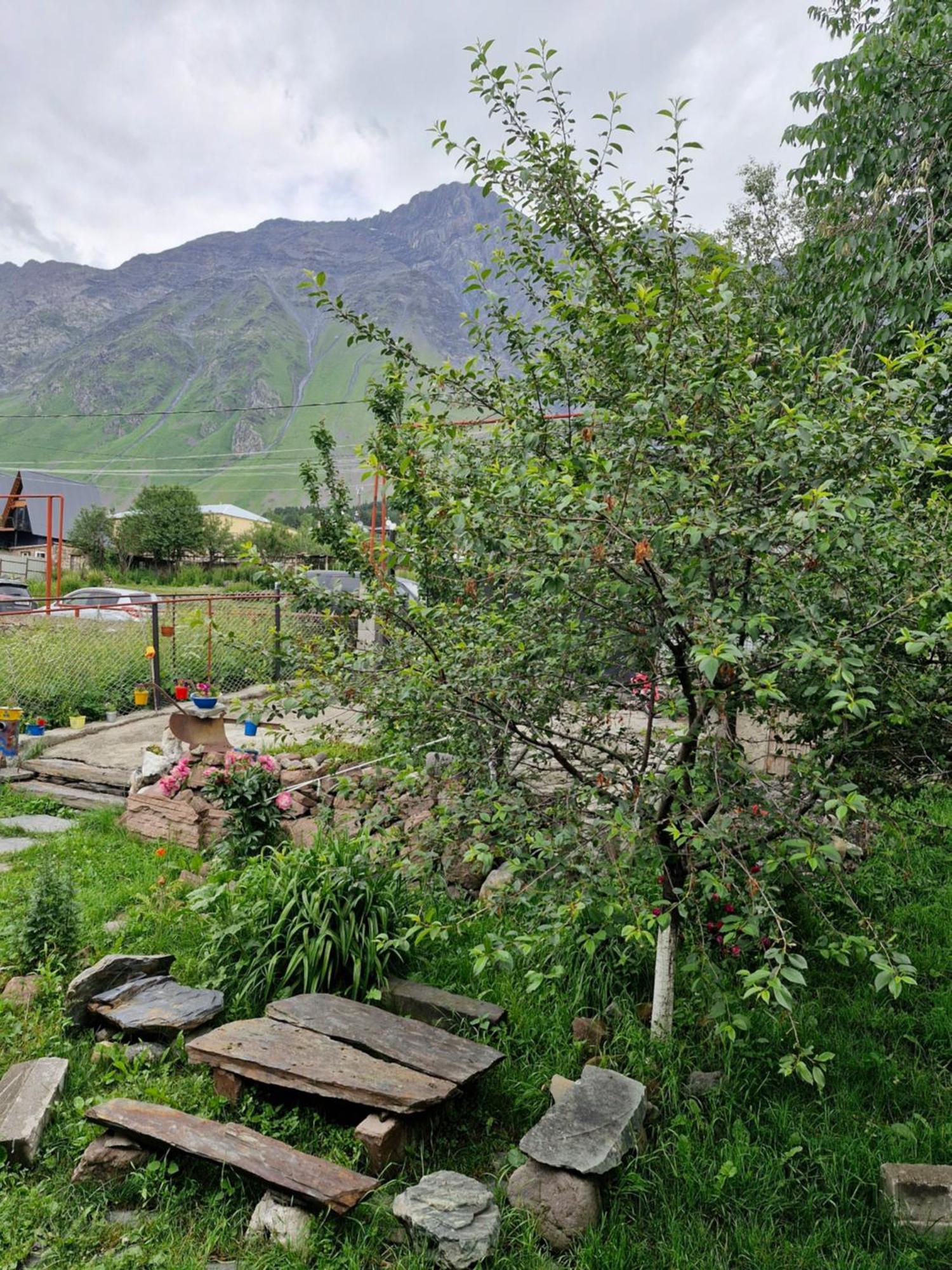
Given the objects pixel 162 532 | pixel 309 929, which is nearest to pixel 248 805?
pixel 309 929

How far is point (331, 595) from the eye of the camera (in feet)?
9.89

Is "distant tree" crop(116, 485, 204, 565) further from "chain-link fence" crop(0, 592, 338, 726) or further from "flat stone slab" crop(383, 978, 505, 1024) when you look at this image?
"flat stone slab" crop(383, 978, 505, 1024)

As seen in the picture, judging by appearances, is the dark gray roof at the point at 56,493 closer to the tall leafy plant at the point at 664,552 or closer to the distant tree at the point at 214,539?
the distant tree at the point at 214,539

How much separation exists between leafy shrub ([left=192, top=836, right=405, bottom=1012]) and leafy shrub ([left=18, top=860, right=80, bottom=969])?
75 centimetres

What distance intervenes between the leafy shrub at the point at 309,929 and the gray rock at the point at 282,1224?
0.88 m

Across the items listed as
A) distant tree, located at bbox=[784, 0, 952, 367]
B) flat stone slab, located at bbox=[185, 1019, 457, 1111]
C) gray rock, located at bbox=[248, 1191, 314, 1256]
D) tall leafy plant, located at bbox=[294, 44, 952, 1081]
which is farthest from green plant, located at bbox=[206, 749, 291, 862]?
distant tree, located at bbox=[784, 0, 952, 367]

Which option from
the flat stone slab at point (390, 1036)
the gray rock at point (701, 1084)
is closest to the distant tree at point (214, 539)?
the flat stone slab at point (390, 1036)

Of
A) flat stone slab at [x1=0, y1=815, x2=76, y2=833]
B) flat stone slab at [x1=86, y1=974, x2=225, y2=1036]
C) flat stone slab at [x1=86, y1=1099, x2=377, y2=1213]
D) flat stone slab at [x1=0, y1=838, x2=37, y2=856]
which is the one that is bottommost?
flat stone slab at [x1=0, y1=815, x2=76, y2=833]

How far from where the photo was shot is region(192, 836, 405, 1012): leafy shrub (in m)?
3.05

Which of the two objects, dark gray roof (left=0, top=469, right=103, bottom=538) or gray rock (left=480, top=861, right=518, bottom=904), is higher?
dark gray roof (left=0, top=469, right=103, bottom=538)

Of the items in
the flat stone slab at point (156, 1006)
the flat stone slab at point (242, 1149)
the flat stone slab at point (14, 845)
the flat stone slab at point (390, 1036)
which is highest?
the flat stone slab at point (390, 1036)

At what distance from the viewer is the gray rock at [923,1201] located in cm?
202

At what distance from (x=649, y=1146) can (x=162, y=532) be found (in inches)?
1840

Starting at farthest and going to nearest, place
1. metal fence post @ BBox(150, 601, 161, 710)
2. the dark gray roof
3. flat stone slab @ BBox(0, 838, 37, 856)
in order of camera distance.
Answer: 1. the dark gray roof
2. metal fence post @ BBox(150, 601, 161, 710)
3. flat stone slab @ BBox(0, 838, 37, 856)
